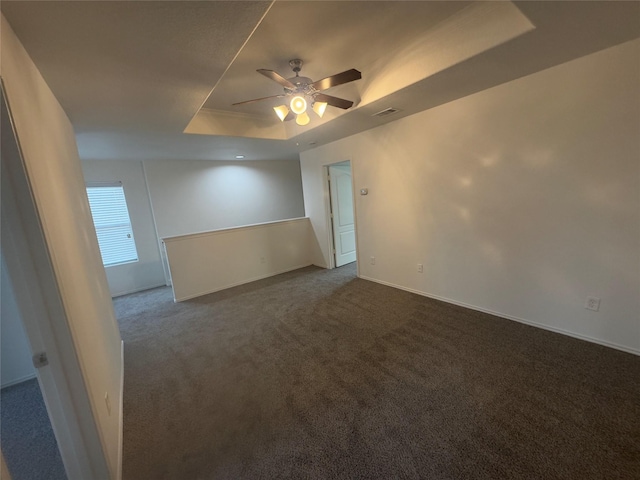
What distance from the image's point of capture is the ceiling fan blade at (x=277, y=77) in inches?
75.7

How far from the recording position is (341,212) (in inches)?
200

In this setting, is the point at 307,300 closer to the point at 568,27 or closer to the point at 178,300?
the point at 178,300

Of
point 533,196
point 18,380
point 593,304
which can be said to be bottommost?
point 18,380

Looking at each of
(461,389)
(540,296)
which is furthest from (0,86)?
(540,296)

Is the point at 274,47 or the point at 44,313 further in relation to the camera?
the point at 274,47

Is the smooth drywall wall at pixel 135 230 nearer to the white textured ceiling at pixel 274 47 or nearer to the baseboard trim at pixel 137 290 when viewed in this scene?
the baseboard trim at pixel 137 290

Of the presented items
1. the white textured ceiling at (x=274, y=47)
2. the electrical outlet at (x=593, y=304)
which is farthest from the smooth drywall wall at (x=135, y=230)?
the electrical outlet at (x=593, y=304)

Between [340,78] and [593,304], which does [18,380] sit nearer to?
[340,78]

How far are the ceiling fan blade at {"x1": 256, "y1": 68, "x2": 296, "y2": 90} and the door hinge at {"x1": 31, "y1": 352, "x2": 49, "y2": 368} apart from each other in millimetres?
2010

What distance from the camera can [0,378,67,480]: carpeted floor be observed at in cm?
154

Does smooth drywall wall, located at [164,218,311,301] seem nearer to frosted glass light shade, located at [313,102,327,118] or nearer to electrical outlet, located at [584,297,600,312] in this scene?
frosted glass light shade, located at [313,102,327,118]

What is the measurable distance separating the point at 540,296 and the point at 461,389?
139cm

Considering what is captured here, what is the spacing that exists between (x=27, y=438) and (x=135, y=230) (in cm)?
360

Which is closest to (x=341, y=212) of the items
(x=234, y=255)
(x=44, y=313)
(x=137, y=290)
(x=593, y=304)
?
(x=234, y=255)
